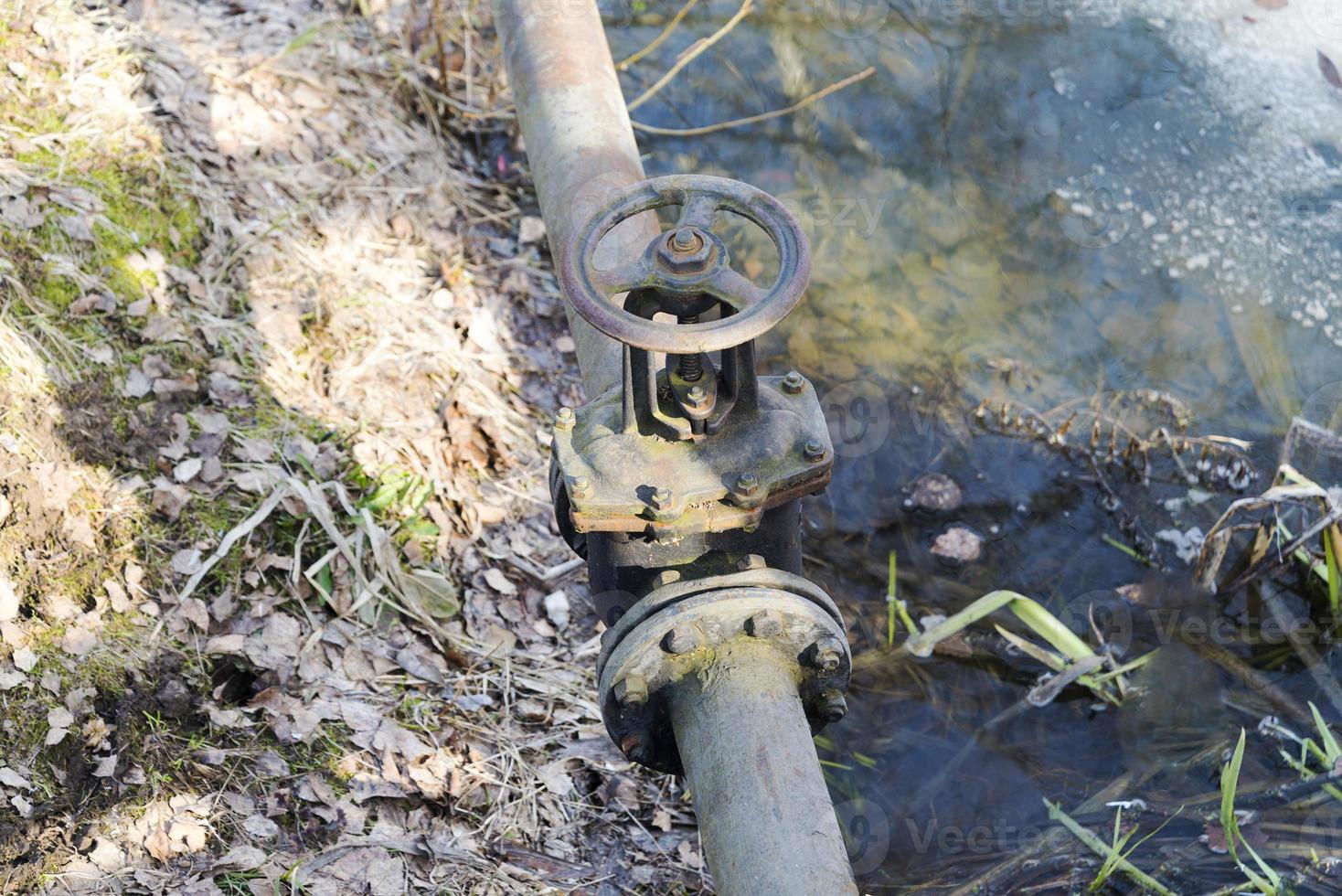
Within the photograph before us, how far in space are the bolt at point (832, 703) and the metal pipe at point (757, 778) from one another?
4.1 inches

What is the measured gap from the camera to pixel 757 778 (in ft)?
5.95

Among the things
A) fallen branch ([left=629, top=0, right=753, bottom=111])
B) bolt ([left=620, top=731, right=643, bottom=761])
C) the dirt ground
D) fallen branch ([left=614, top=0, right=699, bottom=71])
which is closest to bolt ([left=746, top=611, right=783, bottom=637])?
bolt ([left=620, top=731, right=643, bottom=761])

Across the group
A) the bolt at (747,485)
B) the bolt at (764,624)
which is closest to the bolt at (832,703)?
the bolt at (764,624)

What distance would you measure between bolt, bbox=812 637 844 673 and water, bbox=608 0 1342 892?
1206 millimetres

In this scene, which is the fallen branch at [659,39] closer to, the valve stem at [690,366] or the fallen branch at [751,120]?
the fallen branch at [751,120]

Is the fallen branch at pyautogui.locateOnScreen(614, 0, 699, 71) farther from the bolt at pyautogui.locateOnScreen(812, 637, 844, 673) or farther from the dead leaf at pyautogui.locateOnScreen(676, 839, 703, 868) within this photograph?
the bolt at pyautogui.locateOnScreen(812, 637, 844, 673)

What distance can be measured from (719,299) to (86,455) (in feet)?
6.19

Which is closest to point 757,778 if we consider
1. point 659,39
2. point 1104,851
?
point 1104,851

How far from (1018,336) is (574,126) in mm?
2166

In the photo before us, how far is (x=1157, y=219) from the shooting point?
14.2 ft

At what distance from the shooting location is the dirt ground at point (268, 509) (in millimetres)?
2512

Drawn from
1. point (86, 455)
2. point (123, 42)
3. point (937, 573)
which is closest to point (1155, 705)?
point (937, 573)

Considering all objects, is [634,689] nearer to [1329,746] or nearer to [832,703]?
[832,703]

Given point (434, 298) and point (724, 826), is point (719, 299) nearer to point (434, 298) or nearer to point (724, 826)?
point (724, 826)
